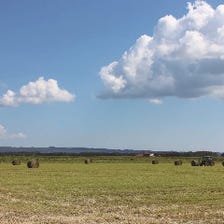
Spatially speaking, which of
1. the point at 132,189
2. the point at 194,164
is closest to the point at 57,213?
the point at 132,189

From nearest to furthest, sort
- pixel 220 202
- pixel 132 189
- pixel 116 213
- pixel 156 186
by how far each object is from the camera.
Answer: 1. pixel 116 213
2. pixel 220 202
3. pixel 132 189
4. pixel 156 186

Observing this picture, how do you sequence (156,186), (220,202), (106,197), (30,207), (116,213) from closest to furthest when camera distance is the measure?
(116,213)
(30,207)
(220,202)
(106,197)
(156,186)

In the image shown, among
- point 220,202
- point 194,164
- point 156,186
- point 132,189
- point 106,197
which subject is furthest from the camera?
point 194,164

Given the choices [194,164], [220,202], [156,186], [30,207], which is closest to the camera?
[30,207]

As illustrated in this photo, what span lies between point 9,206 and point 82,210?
4.07m

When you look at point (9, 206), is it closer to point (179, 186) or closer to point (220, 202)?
point (220, 202)

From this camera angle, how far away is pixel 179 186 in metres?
37.3

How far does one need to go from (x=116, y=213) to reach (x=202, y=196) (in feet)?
28.9

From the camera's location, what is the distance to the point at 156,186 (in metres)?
37.0

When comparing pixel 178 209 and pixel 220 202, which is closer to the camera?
pixel 178 209

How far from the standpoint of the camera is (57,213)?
77.4 ft

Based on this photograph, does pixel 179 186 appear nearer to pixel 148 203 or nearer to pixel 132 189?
pixel 132 189

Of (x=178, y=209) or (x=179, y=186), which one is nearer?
(x=178, y=209)

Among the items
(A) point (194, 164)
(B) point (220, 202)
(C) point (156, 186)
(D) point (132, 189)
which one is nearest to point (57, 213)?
(B) point (220, 202)
